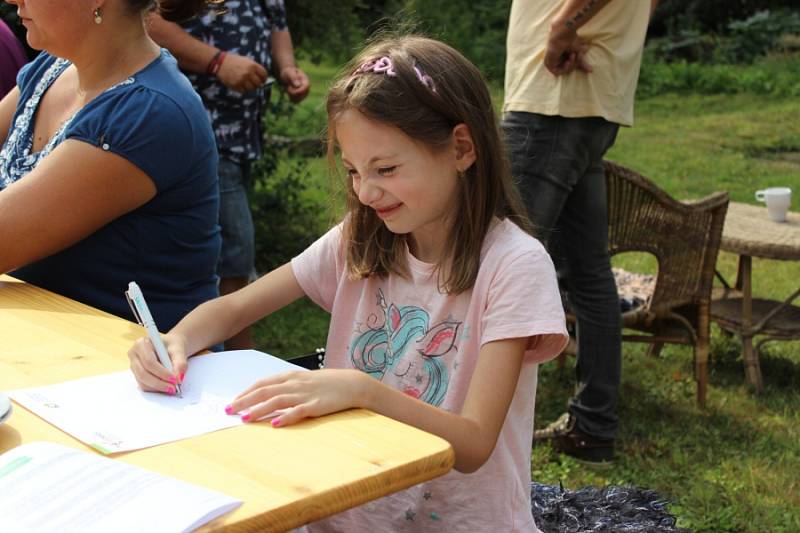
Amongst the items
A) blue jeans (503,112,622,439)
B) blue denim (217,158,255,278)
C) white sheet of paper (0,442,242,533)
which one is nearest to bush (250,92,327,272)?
blue denim (217,158,255,278)

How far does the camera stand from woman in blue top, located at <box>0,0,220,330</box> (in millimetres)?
2291

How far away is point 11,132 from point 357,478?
1.75m

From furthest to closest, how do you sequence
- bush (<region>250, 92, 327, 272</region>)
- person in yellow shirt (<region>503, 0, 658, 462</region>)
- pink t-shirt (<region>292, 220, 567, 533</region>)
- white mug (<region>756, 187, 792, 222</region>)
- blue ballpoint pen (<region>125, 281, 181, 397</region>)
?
bush (<region>250, 92, 327, 272</region>), white mug (<region>756, 187, 792, 222</region>), person in yellow shirt (<region>503, 0, 658, 462</region>), pink t-shirt (<region>292, 220, 567, 533</region>), blue ballpoint pen (<region>125, 281, 181, 397</region>)

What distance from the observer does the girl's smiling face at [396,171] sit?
1955 millimetres

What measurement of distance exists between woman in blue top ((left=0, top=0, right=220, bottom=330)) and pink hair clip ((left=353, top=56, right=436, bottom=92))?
54 centimetres

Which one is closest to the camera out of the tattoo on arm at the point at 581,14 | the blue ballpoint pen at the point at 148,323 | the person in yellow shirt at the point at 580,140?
the blue ballpoint pen at the point at 148,323

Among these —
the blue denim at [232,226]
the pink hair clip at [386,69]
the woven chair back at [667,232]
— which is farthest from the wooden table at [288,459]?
the woven chair back at [667,232]

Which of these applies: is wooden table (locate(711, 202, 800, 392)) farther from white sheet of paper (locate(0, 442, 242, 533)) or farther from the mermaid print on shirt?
white sheet of paper (locate(0, 442, 242, 533))

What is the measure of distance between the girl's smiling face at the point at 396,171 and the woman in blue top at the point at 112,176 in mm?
538

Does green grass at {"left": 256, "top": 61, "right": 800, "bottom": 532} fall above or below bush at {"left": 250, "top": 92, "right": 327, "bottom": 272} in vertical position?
below

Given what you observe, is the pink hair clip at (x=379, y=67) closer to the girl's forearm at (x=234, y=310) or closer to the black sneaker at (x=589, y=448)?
Answer: the girl's forearm at (x=234, y=310)

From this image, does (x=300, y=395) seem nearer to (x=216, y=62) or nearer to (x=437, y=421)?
(x=437, y=421)

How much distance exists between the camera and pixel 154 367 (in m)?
1.70

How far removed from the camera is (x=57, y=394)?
166 cm
